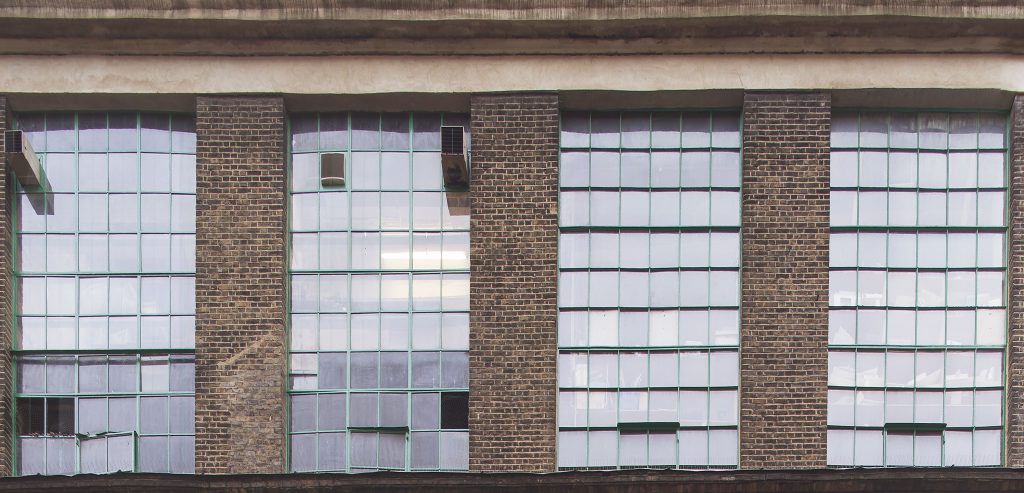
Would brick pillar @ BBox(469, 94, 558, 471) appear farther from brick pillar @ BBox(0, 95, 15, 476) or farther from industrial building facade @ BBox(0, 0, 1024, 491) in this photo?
brick pillar @ BBox(0, 95, 15, 476)

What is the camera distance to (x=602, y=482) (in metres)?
10.6

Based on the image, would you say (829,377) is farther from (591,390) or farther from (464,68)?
(464,68)

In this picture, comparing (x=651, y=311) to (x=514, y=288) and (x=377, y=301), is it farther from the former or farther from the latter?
(x=377, y=301)

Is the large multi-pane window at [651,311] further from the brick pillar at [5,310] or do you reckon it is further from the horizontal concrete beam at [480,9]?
the brick pillar at [5,310]

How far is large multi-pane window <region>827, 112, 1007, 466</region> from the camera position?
37.6 feet

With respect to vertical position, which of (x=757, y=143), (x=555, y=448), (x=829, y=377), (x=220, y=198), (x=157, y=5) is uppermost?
(x=157, y=5)

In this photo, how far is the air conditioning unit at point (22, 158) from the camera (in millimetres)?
11148

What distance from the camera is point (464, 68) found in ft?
37.7

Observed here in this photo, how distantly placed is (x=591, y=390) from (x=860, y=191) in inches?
160

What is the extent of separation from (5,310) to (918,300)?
10.9 metres

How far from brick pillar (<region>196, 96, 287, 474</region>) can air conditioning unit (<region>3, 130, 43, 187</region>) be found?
1.98m

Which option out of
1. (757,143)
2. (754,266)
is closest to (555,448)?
(754,266)

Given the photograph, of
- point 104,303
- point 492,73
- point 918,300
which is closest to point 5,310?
point 104,303

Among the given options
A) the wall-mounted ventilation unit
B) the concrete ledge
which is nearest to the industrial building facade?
the wall-mounted ventilation unit
